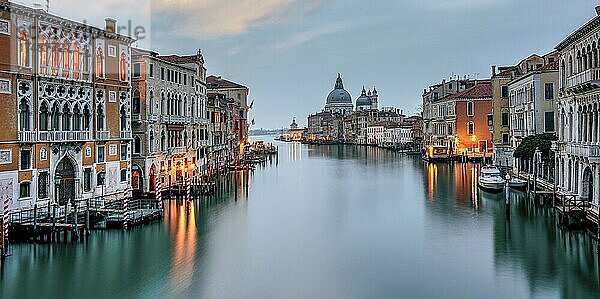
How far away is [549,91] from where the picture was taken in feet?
79.1

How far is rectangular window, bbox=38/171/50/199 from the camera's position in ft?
50.1

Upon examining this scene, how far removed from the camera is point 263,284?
10555 mm

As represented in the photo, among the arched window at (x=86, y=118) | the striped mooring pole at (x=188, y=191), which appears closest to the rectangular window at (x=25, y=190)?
the arched window at (x=86, y=118)

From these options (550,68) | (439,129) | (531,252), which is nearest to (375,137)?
(439,129)

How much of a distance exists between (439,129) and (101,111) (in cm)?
3240

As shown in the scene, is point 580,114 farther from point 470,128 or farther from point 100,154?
point 470,128

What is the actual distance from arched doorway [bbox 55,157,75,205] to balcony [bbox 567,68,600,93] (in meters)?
13.6

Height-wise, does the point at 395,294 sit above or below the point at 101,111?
below

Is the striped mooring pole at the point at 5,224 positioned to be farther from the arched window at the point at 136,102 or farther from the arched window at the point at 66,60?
the arched window at the point at 136,102

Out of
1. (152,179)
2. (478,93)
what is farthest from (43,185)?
(478,93)

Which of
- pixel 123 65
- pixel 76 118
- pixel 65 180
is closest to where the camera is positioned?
pixel 65 180

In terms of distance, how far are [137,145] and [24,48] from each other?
6252 millimetres

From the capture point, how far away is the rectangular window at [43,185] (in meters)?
15.3

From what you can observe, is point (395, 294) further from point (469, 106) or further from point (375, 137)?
point (375, 137)
